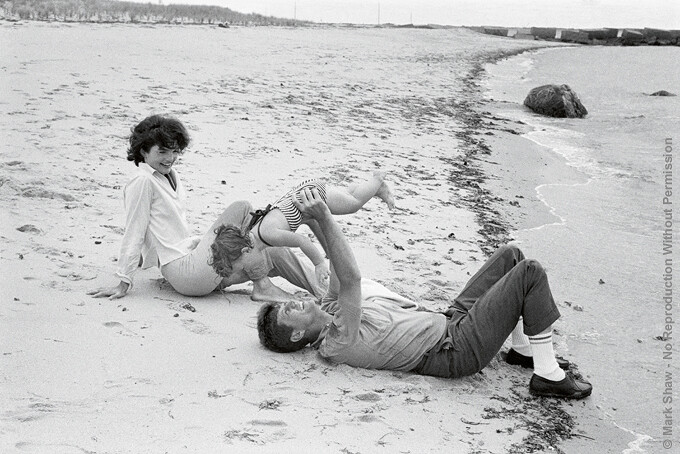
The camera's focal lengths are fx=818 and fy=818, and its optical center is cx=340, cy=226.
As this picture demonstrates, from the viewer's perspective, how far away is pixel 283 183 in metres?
7.23

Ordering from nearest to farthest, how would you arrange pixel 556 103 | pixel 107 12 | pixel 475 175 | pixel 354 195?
pixel 354 195, pixel 475 175, pixel 556 103, pixel 107 12

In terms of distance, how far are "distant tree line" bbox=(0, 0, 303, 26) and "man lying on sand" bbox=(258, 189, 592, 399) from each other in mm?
14141

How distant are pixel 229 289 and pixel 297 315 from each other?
3.56ft

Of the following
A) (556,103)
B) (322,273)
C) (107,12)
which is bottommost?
(322,273)

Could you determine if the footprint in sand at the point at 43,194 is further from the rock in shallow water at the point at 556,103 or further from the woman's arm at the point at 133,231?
the rock in shallow water at the point at 556,103

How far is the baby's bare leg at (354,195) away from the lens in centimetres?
492

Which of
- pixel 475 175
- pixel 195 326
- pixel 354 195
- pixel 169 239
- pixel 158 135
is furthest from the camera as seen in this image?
pixel 475 175

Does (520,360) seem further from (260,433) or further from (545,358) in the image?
(260,433)

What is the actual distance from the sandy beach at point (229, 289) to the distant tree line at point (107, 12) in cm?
491

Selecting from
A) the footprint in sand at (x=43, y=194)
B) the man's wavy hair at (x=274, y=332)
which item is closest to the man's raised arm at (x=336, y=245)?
the man's wavy hair at (x=274, y=332)

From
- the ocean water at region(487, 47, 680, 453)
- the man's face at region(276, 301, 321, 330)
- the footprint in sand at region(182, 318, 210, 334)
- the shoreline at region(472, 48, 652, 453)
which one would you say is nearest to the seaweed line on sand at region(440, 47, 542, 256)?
the shoreline at region(472, 48, 652, 453)

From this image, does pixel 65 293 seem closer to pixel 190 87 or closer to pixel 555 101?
pixel 190 87

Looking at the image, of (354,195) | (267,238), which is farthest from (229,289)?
(354,195)

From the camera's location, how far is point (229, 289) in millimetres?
5027
